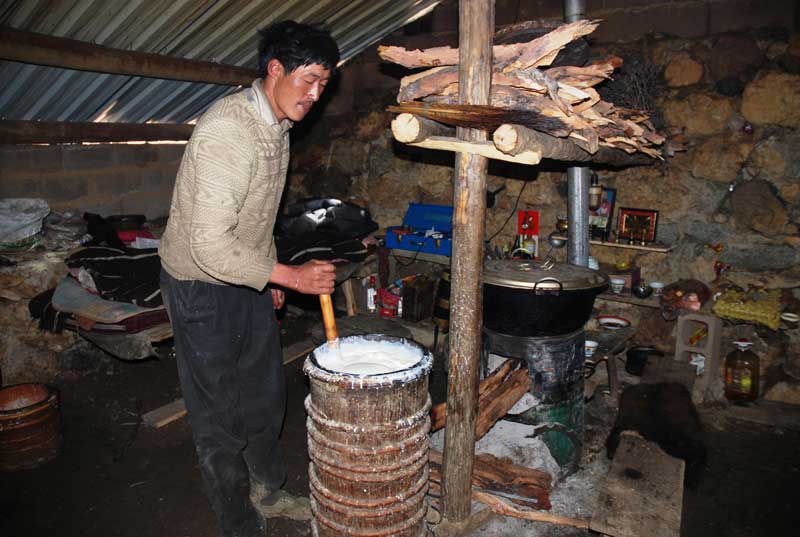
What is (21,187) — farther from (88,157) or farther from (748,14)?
(748,14)

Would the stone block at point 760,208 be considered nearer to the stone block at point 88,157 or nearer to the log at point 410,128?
the log at point 410,128

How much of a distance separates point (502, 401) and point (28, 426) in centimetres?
336

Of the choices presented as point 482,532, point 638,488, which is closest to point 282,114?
point 482,532

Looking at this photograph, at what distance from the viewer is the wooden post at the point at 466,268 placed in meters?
2.56

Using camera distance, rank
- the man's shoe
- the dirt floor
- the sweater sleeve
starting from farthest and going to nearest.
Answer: the dirt floor < the man's shoe < the sweater sleeve

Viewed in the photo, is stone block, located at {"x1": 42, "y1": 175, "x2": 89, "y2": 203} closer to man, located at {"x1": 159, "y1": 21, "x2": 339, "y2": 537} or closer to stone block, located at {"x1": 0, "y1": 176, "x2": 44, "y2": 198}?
stone block, located at {"x1": 0, "y1": 176, "x2": 44, "y2": 198}

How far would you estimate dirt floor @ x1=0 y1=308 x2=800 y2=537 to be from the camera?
3430mm

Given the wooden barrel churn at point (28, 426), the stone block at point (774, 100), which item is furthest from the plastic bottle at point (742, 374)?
the wooden barrel churn at point (28, 426)

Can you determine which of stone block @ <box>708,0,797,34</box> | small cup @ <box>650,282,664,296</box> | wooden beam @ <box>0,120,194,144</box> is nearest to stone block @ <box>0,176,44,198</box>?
wooden beam @ <box>0,120,194,144</box>

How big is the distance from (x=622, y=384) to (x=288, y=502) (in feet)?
11.1

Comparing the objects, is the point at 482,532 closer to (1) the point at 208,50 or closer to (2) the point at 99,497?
(2) the point at 99,497

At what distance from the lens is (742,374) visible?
5109mm

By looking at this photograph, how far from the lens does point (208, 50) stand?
16.5 feet

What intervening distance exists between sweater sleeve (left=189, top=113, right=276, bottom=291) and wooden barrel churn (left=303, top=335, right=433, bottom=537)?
1.86 feet
